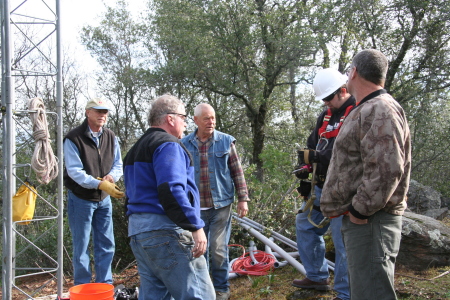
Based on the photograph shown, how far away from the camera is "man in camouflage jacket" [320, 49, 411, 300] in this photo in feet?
7.20

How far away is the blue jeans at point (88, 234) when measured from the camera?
4234 mm

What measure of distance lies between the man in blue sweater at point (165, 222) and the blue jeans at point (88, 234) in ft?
6.06

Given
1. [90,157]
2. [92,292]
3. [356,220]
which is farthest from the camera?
[90,157]

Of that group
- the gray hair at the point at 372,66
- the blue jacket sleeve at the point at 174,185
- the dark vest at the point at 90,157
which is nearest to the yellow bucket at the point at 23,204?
the dark vest at the point at 90,157

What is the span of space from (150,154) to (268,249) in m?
3.16

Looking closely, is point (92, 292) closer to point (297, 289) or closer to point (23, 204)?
point (23, 204)

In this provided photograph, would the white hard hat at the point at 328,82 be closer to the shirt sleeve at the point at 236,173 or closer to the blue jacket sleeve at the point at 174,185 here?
the shirt sleeve at the point at 236,173

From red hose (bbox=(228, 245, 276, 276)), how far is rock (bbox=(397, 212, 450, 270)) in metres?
1.52

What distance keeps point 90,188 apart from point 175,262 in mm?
2110

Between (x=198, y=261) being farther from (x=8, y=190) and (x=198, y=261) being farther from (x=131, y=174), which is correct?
(x=8, y=190)

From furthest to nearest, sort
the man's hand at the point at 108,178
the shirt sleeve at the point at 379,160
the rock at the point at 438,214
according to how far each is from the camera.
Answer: the rock at the point at 438,214, the man's hand at the point at 108,178, the shirt sleeve at the point at 379,160

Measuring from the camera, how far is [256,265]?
4.88 metres

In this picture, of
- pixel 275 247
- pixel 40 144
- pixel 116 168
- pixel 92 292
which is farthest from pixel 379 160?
pixel 40 144

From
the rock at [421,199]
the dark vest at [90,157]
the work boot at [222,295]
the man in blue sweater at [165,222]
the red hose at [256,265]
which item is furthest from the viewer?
the rock at [421,199]
